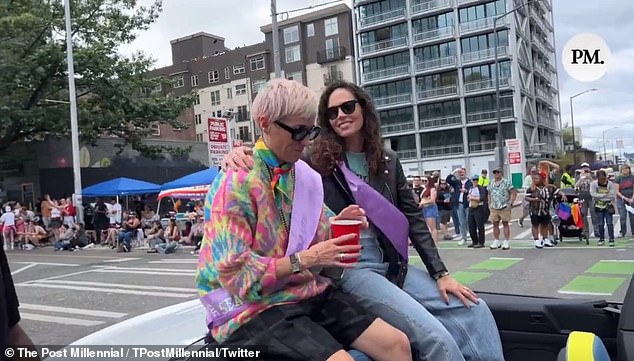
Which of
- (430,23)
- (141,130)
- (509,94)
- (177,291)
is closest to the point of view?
(177,291)

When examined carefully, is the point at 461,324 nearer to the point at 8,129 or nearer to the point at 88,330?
the point at 88,330

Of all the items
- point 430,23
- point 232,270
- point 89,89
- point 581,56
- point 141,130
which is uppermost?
point 430,23

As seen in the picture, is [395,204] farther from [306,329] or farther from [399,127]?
[399,127]

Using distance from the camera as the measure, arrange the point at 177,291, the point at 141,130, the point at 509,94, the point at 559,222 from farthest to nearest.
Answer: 1. the point at 509,94
2. the point at 141,130
3. the point at 559,222
4. the point at 177,291

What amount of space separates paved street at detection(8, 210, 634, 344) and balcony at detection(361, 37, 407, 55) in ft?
157

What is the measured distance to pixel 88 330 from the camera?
22.4ft

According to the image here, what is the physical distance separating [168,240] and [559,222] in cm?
1151

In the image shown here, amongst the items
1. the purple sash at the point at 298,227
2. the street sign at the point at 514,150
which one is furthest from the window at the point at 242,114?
the purple sash at the point at 298,227

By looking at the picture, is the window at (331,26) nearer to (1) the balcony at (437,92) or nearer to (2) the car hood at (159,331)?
(1) the balcony at (437,92)

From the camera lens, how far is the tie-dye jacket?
1.92m

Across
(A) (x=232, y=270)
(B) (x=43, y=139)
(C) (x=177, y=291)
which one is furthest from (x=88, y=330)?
(B) (x=43, y=139)

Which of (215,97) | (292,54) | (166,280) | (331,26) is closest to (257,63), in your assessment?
(292,54)

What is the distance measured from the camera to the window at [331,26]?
62875 mm

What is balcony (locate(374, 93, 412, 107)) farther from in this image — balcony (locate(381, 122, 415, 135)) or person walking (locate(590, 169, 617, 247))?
person walking (locate(590, 169, 617, 247))
